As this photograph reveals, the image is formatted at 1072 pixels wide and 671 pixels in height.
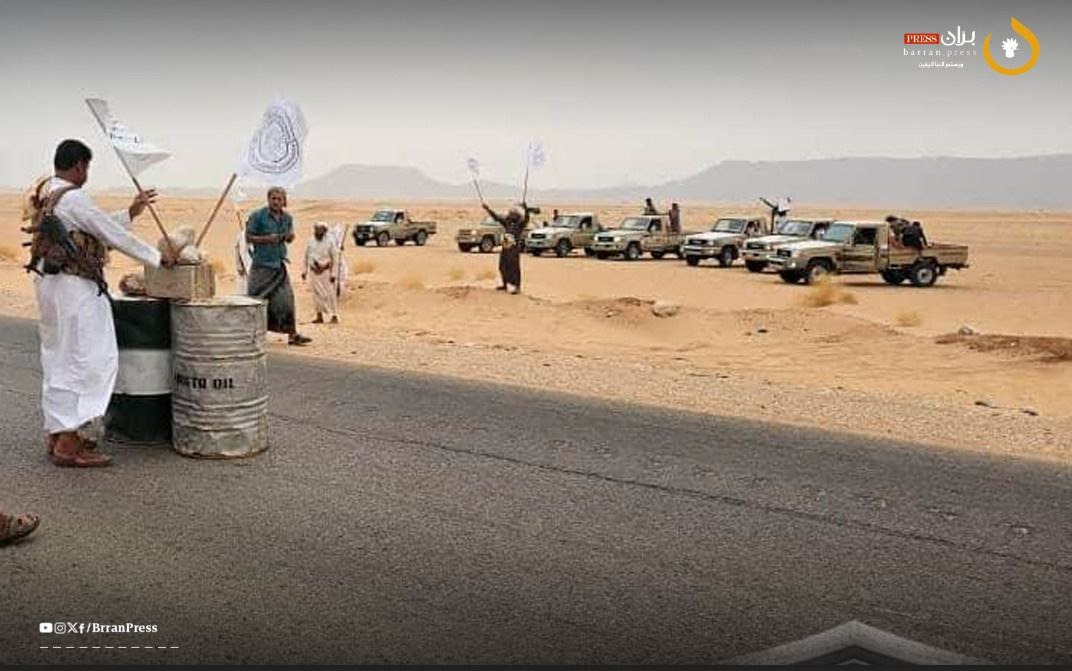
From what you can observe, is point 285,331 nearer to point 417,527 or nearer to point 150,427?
point 150,427

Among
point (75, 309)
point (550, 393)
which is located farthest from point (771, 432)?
point (75, 309)

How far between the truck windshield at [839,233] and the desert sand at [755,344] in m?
1.29

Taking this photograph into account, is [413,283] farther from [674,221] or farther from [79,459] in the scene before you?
[79,459]

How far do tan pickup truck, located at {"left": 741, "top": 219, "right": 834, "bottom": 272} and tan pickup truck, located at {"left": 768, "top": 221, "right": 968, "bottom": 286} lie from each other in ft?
5.22

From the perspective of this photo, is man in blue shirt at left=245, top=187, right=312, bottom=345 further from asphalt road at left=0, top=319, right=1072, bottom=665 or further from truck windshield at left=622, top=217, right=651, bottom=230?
truck windshield at left=622, top=217, right=651, bottom=230

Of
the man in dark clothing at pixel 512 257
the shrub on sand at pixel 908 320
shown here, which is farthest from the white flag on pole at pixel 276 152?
the shrub on sand at pixel 908 320

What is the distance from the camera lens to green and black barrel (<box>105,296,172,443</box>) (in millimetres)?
6641

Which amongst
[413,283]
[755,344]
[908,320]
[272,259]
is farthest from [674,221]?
[272,259]

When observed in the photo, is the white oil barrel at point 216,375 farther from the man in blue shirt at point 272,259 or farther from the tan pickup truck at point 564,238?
the tan pickup truck at point 564,238

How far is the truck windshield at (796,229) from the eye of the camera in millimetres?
29953

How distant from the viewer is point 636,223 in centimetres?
3688

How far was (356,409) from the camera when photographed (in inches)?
331

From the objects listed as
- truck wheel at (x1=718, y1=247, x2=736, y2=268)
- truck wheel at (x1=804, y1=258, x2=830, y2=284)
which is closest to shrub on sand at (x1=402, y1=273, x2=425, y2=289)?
truck wheel at (x1=804, y1=258, x2=830, y2=284)

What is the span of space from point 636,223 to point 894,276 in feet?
38.5
